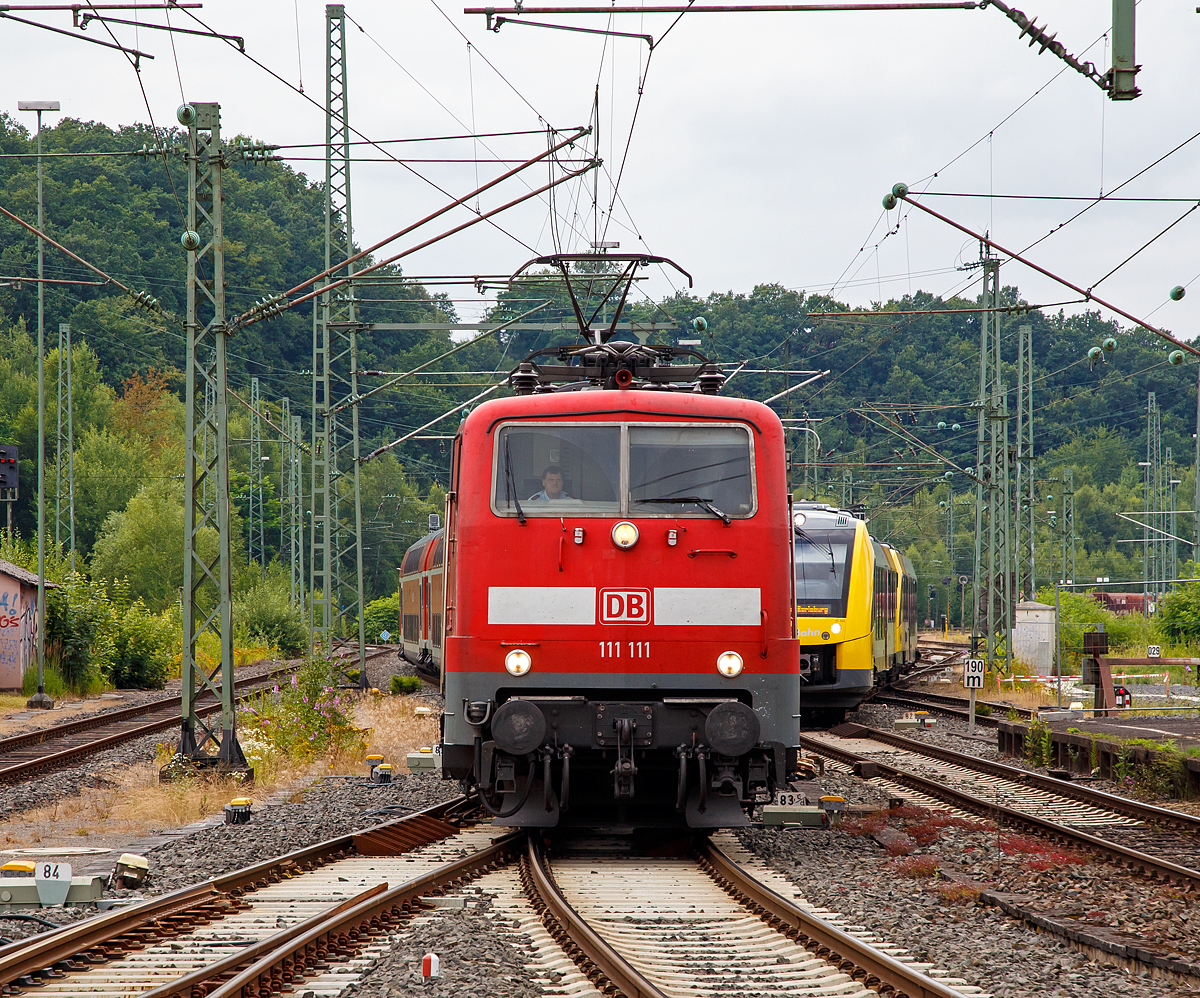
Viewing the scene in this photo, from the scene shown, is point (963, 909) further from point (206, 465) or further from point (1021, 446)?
point (1021, 446)

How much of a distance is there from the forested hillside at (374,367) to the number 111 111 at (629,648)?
113 feet

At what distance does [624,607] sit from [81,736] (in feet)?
48.1

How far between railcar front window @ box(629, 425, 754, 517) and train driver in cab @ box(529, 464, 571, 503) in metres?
0.51

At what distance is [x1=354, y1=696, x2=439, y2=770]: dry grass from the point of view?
19.3 m

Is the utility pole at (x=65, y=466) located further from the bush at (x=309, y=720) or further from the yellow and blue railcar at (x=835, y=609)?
the yellow and blue railcar at (x=835, y=609)

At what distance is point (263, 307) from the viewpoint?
1500cm

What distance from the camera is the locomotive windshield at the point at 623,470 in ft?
31.9

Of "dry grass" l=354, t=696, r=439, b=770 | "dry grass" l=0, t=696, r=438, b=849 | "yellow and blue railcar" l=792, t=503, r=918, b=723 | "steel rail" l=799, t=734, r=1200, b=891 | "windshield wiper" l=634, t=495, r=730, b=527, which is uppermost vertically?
"windshield wiper" l=634, t=495, r=730, b=527

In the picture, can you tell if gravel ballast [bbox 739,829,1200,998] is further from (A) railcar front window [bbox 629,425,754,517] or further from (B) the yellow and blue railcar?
(B) the yellow and blue railcar

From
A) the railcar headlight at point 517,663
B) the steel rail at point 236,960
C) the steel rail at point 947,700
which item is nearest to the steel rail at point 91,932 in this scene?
the steel rail at point 236,960

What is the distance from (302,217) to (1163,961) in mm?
80178

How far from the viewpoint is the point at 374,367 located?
72.9 meters

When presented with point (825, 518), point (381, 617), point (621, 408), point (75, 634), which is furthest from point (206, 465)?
point (381, 617)

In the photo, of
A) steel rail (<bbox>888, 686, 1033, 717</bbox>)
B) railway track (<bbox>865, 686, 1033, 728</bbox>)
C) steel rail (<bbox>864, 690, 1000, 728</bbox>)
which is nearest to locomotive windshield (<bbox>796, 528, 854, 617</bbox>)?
steel rail (<bbox>864, 690, 1000, 728</bbox>)
